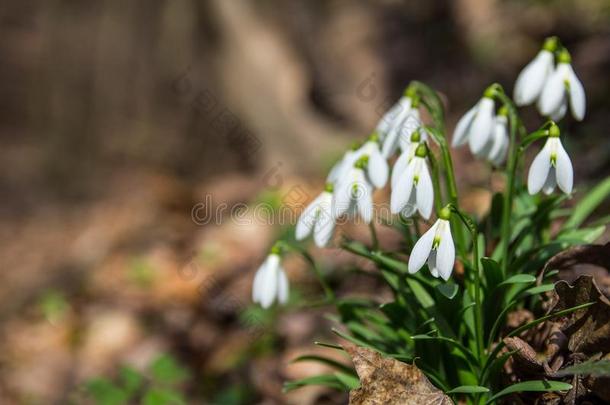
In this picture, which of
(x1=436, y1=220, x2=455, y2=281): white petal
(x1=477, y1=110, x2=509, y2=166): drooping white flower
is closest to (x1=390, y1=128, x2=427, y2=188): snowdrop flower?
(x1=436, y1=220, x2=455, y2=281): white petal

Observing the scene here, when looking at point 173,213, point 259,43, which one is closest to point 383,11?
point 259,43

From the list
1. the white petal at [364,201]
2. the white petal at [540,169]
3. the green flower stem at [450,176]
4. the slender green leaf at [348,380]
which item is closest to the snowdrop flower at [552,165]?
the white petal at [540,169]

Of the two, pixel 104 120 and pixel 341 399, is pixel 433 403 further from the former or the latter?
pixel 104 120

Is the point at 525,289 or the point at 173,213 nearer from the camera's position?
the point at 525,289

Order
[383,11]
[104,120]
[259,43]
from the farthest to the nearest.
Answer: [383,11]
[104,120]
[259,43]

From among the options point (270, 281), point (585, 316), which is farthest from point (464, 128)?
point (270, 281)

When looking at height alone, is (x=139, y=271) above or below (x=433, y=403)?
above

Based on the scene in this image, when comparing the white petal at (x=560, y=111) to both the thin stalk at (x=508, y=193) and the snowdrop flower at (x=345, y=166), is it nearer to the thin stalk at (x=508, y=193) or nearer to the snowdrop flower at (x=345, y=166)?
the thin stalk at (x=508, y=193)

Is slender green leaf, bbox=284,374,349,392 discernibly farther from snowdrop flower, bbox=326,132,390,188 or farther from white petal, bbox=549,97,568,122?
white petal, bbox=549,97,568,122
